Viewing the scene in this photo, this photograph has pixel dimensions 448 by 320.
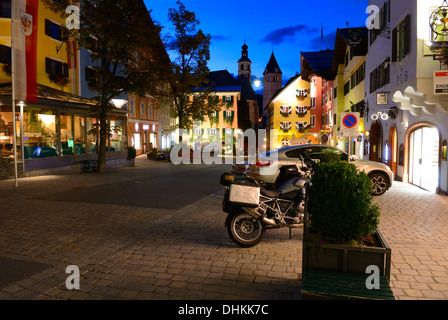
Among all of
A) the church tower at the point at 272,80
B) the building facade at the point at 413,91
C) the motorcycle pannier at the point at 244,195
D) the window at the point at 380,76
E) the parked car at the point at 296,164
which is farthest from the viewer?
the church tower at the point at 272,80

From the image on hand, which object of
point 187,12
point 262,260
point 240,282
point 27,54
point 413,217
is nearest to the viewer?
point 240,282

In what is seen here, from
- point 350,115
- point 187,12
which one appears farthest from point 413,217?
point 187,12

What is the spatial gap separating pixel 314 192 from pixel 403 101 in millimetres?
13122

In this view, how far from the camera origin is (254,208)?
6082mm

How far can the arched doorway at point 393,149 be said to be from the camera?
17.7 metres

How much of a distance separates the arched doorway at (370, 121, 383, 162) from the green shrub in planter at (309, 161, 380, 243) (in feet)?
58.5

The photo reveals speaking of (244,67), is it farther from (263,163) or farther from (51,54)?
(263,163)

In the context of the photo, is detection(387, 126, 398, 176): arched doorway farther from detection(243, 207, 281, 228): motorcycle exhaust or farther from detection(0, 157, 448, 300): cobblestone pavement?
detection(243, 207, 281, 228): motorcycle exhaust

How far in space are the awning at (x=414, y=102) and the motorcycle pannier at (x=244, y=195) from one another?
938 cm

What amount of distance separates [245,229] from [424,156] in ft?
37.6

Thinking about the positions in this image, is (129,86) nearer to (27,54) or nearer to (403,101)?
(27,54)

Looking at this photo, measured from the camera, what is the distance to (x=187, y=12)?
30.0 metres

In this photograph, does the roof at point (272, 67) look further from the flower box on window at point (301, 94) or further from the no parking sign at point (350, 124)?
the no parking sign at point (350, 124)

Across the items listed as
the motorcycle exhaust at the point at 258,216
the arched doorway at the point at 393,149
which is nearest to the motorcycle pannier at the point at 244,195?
the motorcycle exhaust at the point at 258,216
